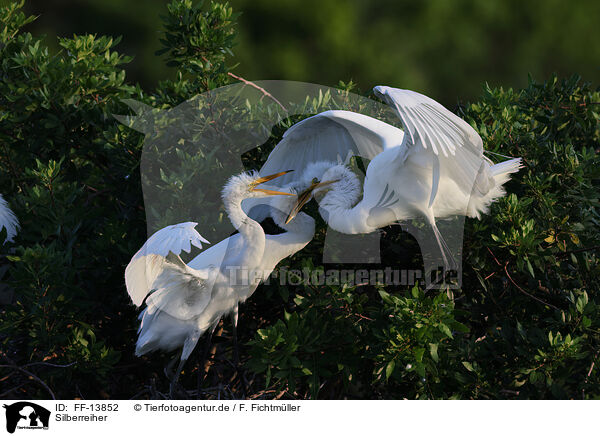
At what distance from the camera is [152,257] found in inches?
71.2

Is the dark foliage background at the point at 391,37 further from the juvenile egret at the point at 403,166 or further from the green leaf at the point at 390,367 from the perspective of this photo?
the green leaf at the point at 390,367

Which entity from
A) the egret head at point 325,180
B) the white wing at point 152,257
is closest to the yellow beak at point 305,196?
the egret head at point 325,180

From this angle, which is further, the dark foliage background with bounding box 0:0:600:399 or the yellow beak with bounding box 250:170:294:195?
the yellow beak with bounding box 250:170:294:195

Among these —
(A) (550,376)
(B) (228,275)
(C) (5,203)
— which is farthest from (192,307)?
(A) (550,376)

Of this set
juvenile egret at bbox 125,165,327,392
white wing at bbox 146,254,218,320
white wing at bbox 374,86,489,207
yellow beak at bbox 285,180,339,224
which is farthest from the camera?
yellow beak at bbox 285,180,339,224

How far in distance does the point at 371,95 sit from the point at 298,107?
0.27 meters

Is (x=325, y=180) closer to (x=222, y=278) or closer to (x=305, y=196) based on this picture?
(x=305, y=196)

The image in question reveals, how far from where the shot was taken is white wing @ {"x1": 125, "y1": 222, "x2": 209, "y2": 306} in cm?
178

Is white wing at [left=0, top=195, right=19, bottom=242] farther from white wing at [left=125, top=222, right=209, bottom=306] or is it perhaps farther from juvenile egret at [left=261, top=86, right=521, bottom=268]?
juvenile egret at [left=261, top=86, right=521, bottom=268]

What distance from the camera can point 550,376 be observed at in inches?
72.6

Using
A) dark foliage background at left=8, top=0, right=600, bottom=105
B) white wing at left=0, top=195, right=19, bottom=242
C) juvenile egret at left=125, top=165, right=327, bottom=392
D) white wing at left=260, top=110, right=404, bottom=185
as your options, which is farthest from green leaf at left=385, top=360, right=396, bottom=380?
dark foliage background at left=8, top=0, right=600, bottom=105

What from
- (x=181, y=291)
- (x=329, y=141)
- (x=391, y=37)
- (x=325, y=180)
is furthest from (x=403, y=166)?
(x=391, y=37)
